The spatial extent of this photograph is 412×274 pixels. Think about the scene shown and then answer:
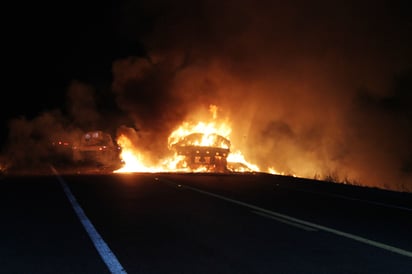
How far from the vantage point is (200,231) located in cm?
811

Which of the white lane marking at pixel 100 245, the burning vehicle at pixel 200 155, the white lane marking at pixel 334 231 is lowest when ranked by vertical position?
the white lane marking at pixel 100 245

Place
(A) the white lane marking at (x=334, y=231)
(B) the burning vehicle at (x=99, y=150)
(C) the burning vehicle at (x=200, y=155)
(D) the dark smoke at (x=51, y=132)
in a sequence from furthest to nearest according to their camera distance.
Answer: (D) the dark smoke at (x=51, y=132) → (B) the burning vehicle at (x=99, y=150) → (C) the burning vehicle at (x=200, y=155) → (A) the white lane marking at (x=334, y=231)

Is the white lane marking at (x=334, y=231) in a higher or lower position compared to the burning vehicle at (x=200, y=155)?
lower

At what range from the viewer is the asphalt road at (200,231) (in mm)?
6117

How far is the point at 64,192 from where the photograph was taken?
43.9ft

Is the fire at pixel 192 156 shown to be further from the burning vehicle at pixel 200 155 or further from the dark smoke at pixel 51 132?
the dark smoke at pixel 51 132

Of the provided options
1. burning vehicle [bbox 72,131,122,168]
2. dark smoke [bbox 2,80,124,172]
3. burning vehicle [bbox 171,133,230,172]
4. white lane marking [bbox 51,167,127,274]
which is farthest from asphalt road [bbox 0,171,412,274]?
dark smoke [bbox 2,80,124,172]

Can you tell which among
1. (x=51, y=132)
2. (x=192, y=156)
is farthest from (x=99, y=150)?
(x=51, y=132)

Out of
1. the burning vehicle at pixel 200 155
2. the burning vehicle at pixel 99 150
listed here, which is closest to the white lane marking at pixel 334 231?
the burning vehicle at pixel 200 155

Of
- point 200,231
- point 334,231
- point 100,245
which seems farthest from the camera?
point 334,231

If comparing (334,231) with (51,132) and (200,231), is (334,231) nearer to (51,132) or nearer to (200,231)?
(200,231)

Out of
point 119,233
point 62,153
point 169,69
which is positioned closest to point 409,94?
point 169,69

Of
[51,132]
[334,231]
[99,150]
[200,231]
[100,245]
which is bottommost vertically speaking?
[100,245]

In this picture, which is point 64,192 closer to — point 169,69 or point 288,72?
point 169,69
